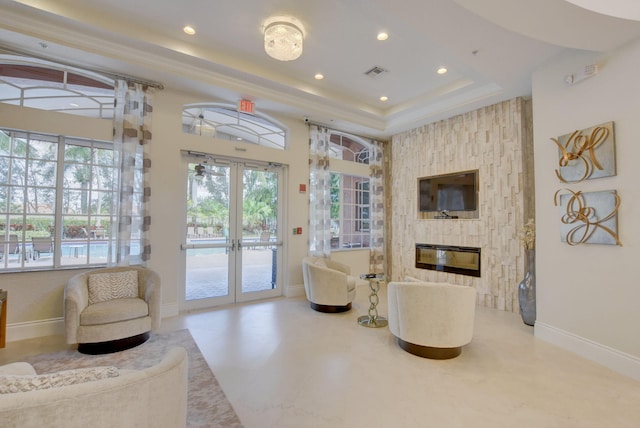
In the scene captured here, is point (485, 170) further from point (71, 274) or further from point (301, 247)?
point (71, 274)

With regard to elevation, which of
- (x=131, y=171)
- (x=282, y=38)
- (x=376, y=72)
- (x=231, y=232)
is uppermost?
(x=376, y=72)

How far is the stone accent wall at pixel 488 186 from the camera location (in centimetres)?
455

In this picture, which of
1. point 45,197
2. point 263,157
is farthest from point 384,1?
point 45,197

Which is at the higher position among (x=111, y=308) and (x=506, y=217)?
(x=506, y=217)

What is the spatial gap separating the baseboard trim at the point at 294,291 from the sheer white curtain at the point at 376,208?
183 centimetres

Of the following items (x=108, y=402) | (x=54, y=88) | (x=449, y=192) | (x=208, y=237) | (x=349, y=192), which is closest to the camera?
(x=108, y=402)

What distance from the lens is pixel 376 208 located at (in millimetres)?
6684

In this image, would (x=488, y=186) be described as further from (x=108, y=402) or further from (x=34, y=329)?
(x=34, y=329)

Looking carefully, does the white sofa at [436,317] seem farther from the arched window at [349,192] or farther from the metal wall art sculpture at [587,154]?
the arched window at [349,192]

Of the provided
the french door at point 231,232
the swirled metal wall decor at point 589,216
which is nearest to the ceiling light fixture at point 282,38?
the french door at point 231,232

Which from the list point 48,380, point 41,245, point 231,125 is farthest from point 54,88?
point 48,380

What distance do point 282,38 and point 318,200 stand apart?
10.1ft

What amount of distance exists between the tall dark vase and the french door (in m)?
3.85

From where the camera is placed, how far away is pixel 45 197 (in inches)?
143
